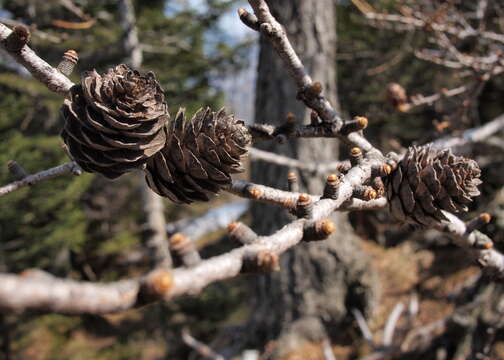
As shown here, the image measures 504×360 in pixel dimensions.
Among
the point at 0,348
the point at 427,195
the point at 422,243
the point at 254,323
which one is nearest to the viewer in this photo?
the point at 427,195

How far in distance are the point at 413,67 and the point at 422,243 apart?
8.69ft

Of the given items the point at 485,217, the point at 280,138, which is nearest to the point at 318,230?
the point at 280,138

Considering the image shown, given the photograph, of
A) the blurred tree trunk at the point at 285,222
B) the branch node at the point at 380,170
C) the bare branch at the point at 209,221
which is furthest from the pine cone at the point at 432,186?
the bare branch at the point at 209,221

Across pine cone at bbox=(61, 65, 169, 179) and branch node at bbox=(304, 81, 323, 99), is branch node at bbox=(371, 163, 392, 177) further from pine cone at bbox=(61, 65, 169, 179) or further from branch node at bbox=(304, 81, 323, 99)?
pine cone at bbox=(61, 65, 169, 179)

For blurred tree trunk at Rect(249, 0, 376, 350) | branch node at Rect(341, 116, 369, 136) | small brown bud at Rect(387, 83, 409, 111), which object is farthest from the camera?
blurred tree trunk at Rect(249, 0, 376, 350)

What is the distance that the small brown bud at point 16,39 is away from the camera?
0.66 m

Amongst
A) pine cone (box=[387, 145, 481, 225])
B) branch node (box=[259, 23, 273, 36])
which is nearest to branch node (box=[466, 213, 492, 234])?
pine cone (box=[387, 145, 481, 225])

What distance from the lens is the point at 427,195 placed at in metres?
0.75

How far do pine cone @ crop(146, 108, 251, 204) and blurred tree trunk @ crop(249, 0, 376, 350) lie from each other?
6.95 feet

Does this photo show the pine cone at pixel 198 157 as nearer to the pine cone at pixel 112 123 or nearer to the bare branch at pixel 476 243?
the pine cone at pixel 112 123

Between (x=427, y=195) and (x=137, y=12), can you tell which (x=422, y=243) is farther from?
(x=137, y=12)

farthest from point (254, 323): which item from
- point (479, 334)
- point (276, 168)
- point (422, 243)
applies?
point (422, 243)

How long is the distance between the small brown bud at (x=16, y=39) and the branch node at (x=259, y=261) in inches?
23.7

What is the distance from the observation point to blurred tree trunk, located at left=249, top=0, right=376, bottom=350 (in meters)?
2.92
